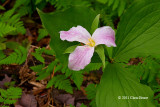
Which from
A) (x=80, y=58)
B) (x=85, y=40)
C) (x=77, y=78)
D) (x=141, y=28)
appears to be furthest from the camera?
(x=77, y=78)

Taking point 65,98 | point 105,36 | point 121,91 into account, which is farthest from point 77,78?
point 105,36

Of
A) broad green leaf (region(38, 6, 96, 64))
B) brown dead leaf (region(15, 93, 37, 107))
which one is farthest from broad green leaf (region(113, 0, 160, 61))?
brown dead leaf (region(15, 93, 37, 107))

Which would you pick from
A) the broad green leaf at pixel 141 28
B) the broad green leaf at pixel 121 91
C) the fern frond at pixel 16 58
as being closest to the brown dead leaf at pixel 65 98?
the fern frond at pixel 16 58

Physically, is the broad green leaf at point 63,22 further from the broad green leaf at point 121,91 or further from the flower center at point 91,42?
the broad green leaf at point 121,91

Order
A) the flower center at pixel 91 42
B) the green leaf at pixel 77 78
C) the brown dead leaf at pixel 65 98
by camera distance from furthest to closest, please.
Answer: the brown dead leaf at pixel 65 98 → the green leaf at pixel 77 78 → the flower center at pixel 91 42

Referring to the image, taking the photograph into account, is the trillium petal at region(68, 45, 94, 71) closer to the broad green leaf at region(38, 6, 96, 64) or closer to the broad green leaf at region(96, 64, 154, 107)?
the broad green leaf at region(38, 6, 96, 64)

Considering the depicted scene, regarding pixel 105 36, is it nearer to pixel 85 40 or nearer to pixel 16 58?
pixel 85 40
